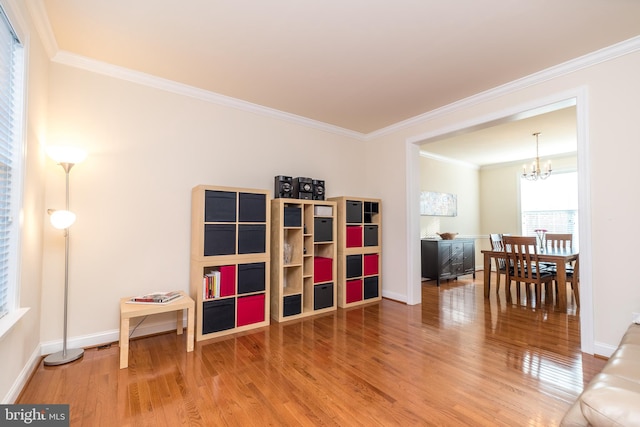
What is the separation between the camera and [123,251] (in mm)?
2854

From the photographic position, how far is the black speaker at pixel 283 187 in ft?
12.0

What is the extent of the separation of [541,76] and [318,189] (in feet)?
8.59

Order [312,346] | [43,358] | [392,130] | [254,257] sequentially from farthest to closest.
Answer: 1. [392,130]
2. [254,257]
3. [312,346]
4. [43,358]

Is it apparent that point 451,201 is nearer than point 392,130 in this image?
No

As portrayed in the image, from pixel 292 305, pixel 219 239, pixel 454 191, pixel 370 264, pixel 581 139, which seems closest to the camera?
pixel 581 139

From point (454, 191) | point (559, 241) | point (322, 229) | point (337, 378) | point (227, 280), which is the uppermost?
point (454, 191)

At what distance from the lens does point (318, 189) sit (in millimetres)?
3977

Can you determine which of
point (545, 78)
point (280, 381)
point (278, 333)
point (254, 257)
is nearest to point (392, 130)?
point (545, 78)

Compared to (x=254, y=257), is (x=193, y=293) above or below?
below

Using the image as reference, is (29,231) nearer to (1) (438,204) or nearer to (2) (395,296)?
(2) (395,296)

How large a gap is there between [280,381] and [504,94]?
11.5 ft

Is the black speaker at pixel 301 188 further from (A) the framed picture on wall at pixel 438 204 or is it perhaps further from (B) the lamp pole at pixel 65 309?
(A) the framed picture on wall at pixel 438 204

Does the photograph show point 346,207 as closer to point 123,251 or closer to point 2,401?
point 123,251

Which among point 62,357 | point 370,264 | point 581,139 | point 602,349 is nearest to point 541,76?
point 581,139
